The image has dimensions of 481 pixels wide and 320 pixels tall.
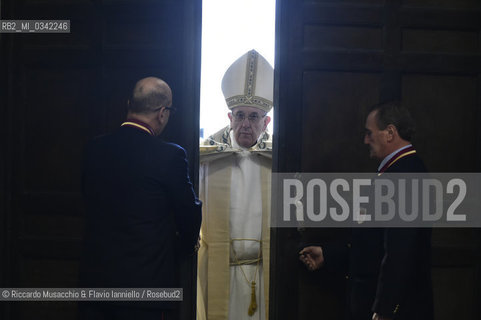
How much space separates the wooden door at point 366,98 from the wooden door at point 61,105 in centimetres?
58

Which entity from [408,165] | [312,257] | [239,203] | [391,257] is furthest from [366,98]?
[239,203]

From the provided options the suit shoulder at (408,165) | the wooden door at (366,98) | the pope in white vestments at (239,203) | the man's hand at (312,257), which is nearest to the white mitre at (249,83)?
the pope in white vestments at (239,203)

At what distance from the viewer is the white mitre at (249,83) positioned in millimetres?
4027

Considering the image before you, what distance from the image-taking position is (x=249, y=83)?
404cm

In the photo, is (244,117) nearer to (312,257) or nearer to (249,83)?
(249,83)

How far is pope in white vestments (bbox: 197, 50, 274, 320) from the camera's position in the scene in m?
3.81

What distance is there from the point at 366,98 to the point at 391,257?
112 cm

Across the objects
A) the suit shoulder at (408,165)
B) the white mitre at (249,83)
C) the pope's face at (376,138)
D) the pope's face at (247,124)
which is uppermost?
the white mitre at (249,83)

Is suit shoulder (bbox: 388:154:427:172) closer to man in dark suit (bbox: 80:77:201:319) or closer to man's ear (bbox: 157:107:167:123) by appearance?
man in dark suit (bbox: 80:77:201:319)

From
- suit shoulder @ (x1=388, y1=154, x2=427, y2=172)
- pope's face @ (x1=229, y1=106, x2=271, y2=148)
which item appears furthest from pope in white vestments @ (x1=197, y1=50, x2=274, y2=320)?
suit shoulder @ (x1=388, y1=154, x2=427, y2=172)

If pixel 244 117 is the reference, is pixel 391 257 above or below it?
below

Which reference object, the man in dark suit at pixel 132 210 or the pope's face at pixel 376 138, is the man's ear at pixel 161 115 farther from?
the pope's face at pixel 376 138

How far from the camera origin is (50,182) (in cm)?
297

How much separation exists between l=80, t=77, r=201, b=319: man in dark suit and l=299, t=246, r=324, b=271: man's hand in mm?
826
